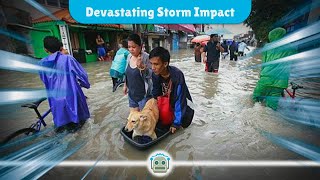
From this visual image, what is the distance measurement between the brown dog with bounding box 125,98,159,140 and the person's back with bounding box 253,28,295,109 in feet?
7.16

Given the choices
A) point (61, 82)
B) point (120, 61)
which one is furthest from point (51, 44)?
point (120, 61)

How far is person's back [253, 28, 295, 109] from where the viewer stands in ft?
10.3

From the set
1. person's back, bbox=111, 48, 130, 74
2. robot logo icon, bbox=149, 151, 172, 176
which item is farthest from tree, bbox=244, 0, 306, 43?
person's back, bbox=111, 48, 130, 74

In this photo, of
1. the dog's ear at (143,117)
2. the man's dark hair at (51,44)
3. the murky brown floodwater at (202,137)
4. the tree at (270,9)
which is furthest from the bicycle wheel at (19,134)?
the tree at (270,9)

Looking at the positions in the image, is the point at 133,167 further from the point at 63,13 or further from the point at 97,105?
the point at 63,13

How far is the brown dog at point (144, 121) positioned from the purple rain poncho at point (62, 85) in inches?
41.3

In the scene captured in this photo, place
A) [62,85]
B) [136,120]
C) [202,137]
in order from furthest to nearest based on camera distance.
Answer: [202,137], [62,85], [136,120]

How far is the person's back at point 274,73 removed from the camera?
3129 mm

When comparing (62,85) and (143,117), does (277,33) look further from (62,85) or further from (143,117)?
(62,85)

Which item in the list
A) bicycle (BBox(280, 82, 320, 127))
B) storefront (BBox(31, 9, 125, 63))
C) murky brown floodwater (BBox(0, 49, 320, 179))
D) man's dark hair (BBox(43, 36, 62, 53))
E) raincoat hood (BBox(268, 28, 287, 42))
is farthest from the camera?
storefront (BBox(31, 9, 125, 63))

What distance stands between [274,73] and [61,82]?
3.41 m

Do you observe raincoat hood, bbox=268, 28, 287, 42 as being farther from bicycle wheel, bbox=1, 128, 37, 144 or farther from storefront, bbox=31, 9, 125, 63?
storefront, bbox=31, 9, 125, 63

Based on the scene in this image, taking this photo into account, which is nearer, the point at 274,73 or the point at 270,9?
the point at 270,9

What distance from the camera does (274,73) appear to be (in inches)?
129
